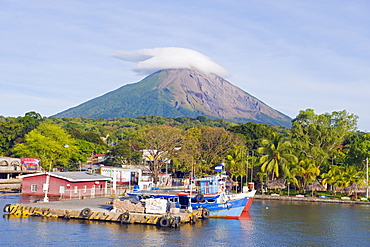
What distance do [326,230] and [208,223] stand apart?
10.1 metres

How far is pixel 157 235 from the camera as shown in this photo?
32562 millimetres

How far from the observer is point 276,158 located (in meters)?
68.6

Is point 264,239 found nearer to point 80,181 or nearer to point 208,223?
point 208,223

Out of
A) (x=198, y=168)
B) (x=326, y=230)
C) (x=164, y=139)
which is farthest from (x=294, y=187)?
(x=326, y=230)

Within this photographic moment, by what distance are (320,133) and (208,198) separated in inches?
1702

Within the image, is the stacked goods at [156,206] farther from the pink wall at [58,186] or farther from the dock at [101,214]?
the pink wall at [58,186]

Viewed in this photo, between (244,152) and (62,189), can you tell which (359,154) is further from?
(62,189)

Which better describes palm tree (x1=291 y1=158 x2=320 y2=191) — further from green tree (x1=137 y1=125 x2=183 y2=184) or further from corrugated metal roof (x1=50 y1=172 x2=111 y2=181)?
corrugated metal roof (x1=50 y1=172 x2=111 y2=181)

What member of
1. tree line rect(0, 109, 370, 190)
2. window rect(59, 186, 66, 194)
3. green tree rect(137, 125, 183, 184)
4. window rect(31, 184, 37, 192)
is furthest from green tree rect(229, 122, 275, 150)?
window rect(31, 184, 37, 192)

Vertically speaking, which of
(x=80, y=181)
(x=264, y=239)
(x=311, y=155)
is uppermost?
(x=311, y=155)

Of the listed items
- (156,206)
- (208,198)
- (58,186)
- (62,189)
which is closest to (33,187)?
(58,186)

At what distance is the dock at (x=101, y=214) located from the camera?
117 ft

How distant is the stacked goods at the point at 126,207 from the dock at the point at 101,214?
37cm

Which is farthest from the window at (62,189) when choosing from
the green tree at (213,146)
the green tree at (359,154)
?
the green tree at (359,154)
